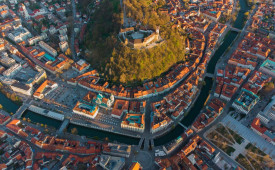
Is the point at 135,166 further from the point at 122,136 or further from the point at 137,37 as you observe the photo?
the point at 137,37

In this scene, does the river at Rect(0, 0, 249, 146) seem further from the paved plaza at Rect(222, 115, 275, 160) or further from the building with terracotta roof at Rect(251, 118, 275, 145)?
the building with terracotta roof at Rect(251, 118, 275, 145)

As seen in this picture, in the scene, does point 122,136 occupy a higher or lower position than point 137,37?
lower

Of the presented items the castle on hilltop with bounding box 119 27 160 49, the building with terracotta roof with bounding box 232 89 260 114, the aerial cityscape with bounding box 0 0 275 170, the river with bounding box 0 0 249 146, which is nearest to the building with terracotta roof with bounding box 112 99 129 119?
the aerial cityscape with bounding box 0 0 275 170

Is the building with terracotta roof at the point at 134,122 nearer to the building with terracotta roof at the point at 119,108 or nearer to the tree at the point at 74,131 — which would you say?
the building with terracotta roof at the point at 119,108

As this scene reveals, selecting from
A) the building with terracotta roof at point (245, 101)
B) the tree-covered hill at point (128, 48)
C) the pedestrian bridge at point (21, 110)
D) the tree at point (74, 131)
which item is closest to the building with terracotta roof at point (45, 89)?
the pedestrian bridge at point (21, 110)

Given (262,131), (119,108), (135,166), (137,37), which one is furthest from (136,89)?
(262,131)

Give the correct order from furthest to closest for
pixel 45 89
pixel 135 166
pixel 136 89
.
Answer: pixel 45 89 → pixel 136 89 → pixel 135 166

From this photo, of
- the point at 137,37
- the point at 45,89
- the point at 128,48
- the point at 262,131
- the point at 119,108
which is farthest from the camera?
the point at 137,37
